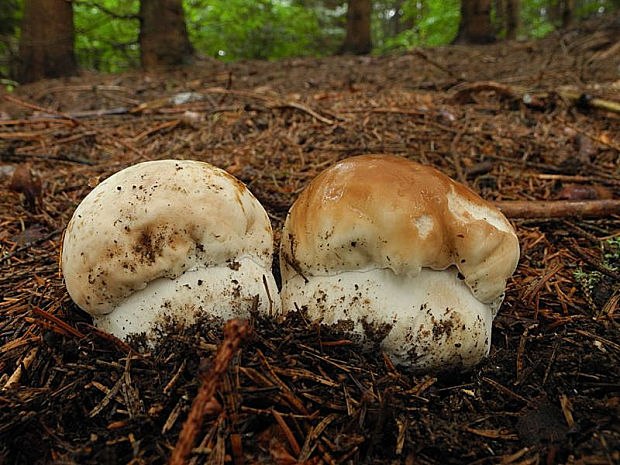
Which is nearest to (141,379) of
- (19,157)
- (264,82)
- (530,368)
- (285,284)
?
(285,284)

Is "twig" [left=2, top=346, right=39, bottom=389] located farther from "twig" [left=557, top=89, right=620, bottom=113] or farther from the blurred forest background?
the blurred forest background

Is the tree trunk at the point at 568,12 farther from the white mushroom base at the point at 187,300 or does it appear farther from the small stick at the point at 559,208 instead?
the white mushroom base at the point at 187,300

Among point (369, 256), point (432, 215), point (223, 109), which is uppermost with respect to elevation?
point (223, 109)

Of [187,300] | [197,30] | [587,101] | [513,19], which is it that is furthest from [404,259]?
[513,19]

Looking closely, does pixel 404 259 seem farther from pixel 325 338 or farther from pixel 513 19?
pixel 513 19

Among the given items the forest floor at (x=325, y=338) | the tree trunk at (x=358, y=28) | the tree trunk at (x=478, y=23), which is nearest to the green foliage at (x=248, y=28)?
the tree trunk at (x=358, y=28)

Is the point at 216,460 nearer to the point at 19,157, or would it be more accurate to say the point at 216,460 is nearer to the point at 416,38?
the point at 19,157
